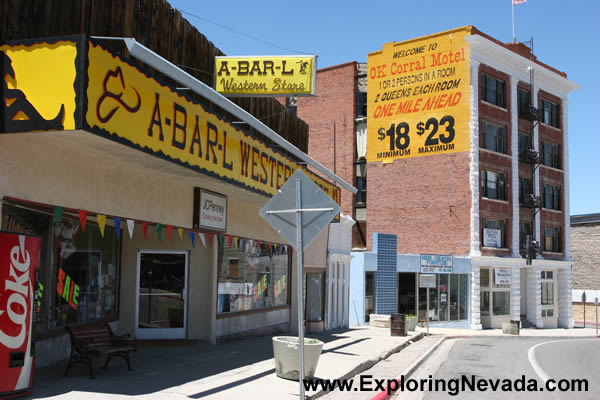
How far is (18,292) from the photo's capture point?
8180mm

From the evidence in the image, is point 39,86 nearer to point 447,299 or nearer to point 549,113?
point 447,299

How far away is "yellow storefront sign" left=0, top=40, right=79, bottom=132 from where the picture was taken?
798 centimetres

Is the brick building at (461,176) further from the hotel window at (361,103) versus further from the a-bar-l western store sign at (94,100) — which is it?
the a-bar-l western store sign at (94,100)

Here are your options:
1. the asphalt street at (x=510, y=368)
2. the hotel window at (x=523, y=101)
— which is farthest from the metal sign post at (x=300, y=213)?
the hotel window at (x=523, y=101)

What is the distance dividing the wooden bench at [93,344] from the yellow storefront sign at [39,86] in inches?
151

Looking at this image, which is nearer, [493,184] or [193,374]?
[193,374]

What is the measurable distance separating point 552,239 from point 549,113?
383 inches

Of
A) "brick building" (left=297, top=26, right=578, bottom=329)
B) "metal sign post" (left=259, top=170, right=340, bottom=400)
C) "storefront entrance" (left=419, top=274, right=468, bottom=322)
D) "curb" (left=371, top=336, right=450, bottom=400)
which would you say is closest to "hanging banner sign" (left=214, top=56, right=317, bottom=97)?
"metal sign post" (left=259, top=170, right=340, bottom=400)

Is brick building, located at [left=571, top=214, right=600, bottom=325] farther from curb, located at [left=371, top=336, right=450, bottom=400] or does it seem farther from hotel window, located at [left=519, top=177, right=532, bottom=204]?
curb, located at [left=371, top=336, right=450, bottom=400]

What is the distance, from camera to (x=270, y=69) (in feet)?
46.4

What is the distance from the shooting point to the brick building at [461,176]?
38.1 meters

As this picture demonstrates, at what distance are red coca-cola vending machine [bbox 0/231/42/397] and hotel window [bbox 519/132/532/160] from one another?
129 feet

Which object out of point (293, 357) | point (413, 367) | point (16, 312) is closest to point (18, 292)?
point (16, 312)

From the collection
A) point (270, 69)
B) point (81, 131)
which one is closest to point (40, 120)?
point (81, 131)
